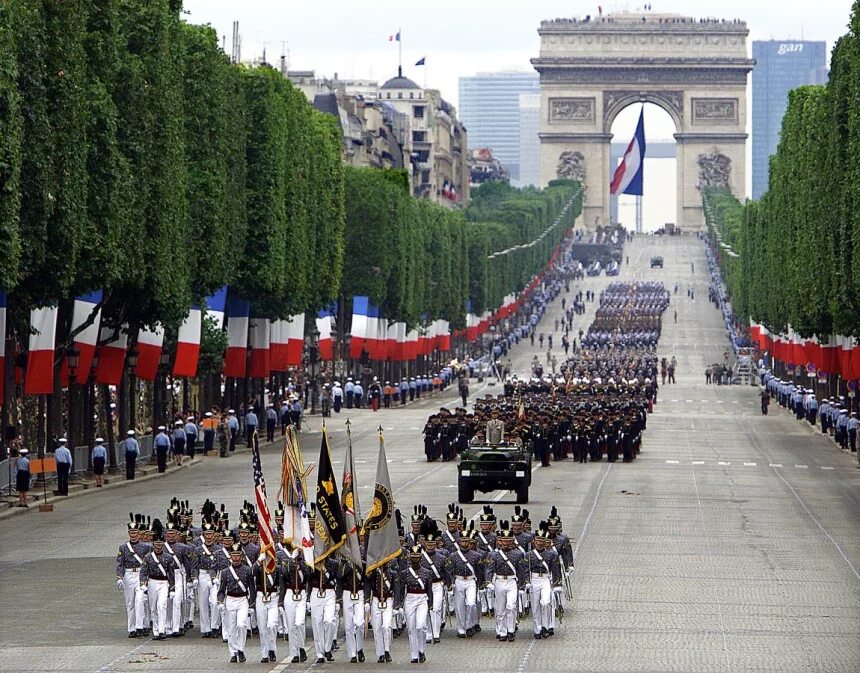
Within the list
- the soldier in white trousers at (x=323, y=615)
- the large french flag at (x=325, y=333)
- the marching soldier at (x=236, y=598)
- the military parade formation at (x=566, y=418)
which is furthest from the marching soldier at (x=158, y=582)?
the large french flag at (x=325, y=333)

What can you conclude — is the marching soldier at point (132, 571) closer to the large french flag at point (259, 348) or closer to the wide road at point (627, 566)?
the wide road at point (627, 566)

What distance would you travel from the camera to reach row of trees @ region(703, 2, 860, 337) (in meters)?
63.3

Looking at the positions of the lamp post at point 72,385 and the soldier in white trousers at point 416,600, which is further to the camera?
the lamp post at point 72,385

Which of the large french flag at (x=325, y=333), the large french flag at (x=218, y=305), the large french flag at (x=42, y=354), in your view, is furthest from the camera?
the large french flag at (x=325, y=333)

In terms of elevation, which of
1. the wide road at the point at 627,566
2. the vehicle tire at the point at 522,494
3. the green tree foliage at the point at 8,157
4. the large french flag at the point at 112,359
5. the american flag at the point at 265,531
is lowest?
the wide road at the point at 627,566

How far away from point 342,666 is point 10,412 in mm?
30038

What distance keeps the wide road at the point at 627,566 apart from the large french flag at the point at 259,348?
6.92 meters

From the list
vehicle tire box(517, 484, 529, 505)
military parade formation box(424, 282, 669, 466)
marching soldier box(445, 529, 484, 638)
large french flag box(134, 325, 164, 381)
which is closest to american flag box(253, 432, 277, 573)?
marching soldier box(445, 529, 484, 638)

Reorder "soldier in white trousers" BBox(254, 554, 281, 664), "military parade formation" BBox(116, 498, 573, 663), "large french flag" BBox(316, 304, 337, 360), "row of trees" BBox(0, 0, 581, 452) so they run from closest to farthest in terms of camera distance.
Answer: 1. "military parade formation" BBox(116, 498, 573, 663)
2. "soldier in white trousers" BBox(254, 554, 281, 664)
3. "row of trees" BBox(0, 0, 581, 452)
4. "large french flag" BBox(316, 304, 337, 360)

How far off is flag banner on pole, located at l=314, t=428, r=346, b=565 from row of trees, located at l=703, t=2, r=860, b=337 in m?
34.8

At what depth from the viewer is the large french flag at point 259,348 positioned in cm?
7744

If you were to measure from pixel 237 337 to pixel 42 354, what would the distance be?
76.6 ft

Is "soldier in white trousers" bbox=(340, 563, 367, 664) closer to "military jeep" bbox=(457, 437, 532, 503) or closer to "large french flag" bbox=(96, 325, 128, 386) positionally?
"military jeep" bbox=(457, 437, 532, 503)

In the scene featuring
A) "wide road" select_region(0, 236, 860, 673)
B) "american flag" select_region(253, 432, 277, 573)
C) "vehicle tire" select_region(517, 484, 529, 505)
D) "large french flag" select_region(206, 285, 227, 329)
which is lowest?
"wide road" select_region(0, 236, 860, 673)
